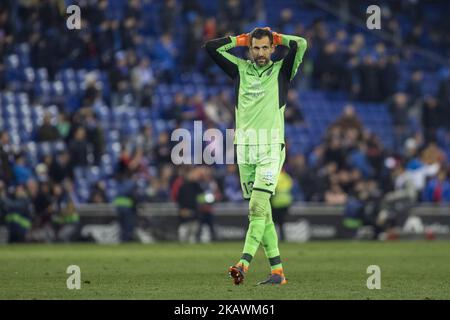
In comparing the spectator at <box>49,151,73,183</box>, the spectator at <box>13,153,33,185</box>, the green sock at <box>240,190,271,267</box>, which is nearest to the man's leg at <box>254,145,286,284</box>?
the green sock at <box>240,190,271,267</box>

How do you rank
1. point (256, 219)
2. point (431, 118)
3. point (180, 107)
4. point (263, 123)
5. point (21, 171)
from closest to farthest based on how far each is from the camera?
point (256, 219) < point (263, 123) < point (21, 171) < point (180, 107) < point (431, 118)

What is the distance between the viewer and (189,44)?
105 feet

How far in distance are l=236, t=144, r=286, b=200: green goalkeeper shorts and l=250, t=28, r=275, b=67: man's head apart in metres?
1.03

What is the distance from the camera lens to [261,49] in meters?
13.4

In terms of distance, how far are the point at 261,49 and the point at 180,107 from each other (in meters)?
17.3

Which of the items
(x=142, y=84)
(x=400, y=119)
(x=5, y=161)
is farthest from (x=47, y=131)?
(x=400, y=119)

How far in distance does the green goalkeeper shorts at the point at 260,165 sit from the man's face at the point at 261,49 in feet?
3.35

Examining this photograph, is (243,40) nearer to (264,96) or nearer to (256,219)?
(264,96)

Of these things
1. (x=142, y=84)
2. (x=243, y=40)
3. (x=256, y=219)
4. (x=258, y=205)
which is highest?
(x=243, y=40)

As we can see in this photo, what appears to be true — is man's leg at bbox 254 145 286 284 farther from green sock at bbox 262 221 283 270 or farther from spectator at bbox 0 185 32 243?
spectator at bbox 0 185 32 243
